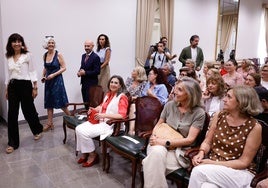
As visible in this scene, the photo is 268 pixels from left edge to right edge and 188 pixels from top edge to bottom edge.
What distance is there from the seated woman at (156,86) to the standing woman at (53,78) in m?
1.32

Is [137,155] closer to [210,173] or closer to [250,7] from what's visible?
[210,173]

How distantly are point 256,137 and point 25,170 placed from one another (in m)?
2.41

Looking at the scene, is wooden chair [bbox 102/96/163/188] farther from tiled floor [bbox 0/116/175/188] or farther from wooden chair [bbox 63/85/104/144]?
wooden chair [bbox 63/85/104/144]

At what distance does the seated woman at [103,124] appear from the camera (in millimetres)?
2893

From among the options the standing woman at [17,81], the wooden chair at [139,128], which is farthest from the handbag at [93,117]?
the standing woman at [17,81]

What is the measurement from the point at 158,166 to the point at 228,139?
22.7 inches

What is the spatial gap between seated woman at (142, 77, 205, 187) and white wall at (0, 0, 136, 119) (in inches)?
118

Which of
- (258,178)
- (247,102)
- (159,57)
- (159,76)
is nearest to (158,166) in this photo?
(258,178)

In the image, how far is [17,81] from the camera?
3.37 meters

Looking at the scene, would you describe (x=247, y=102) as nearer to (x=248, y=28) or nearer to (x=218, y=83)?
(x=218, y=83)

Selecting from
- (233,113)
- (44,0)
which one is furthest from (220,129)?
(44,0)

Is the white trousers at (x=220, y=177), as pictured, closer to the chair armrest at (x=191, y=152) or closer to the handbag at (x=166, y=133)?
the chair armrest at (x=191, y=152)

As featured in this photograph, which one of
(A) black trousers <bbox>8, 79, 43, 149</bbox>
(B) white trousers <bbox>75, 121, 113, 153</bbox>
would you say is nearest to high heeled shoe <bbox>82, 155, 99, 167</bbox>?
(B) white trousers <bbox>75, 121, 113, 153</bbox>

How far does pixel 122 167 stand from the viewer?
119 inches
